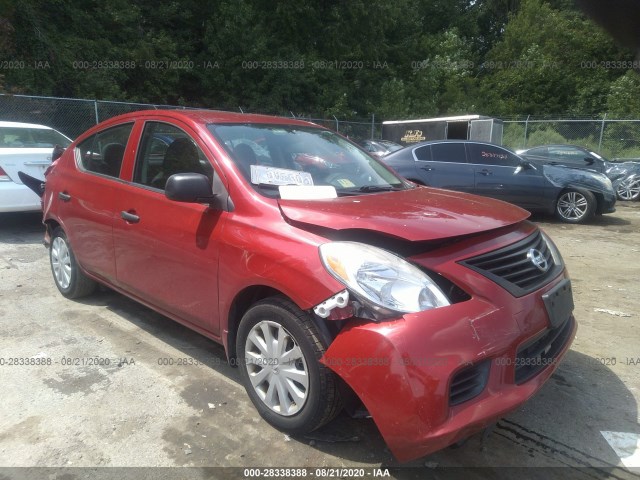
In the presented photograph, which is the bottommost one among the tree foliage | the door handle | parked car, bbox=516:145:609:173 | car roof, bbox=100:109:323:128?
parked car, bbox=516:145:609:173

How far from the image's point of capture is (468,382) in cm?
218

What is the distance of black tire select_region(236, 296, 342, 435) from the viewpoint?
2395 mm

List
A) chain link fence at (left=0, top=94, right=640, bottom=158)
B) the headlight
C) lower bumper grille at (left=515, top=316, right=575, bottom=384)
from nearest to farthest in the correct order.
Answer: the headlight → lower bumper grille at (left=515, top=316, right=575, bottom=384) → chain link fence at (left=0, top=94, right=640, bottom=158)

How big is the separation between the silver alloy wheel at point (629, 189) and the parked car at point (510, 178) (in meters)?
4.06

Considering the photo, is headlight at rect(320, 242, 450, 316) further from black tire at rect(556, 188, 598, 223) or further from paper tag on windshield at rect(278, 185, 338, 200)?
black tire at rect(556, 188, 598, 223)

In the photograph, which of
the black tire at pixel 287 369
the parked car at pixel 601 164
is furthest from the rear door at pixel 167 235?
the parked car at pixel 601 164

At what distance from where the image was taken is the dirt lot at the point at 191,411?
8.13 feet

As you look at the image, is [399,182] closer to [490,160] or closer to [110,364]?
[110,364]

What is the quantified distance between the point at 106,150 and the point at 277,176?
1.80 meters

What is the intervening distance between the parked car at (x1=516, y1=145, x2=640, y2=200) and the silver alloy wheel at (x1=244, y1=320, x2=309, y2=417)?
11244mm

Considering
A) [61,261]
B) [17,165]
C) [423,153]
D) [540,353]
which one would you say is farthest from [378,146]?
[540,353]

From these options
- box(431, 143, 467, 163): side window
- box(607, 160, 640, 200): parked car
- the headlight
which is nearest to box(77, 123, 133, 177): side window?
the headlight

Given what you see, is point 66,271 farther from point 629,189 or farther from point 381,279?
point 629,189

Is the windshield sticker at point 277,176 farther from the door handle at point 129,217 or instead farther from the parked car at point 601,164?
the parked car at point 601,164
